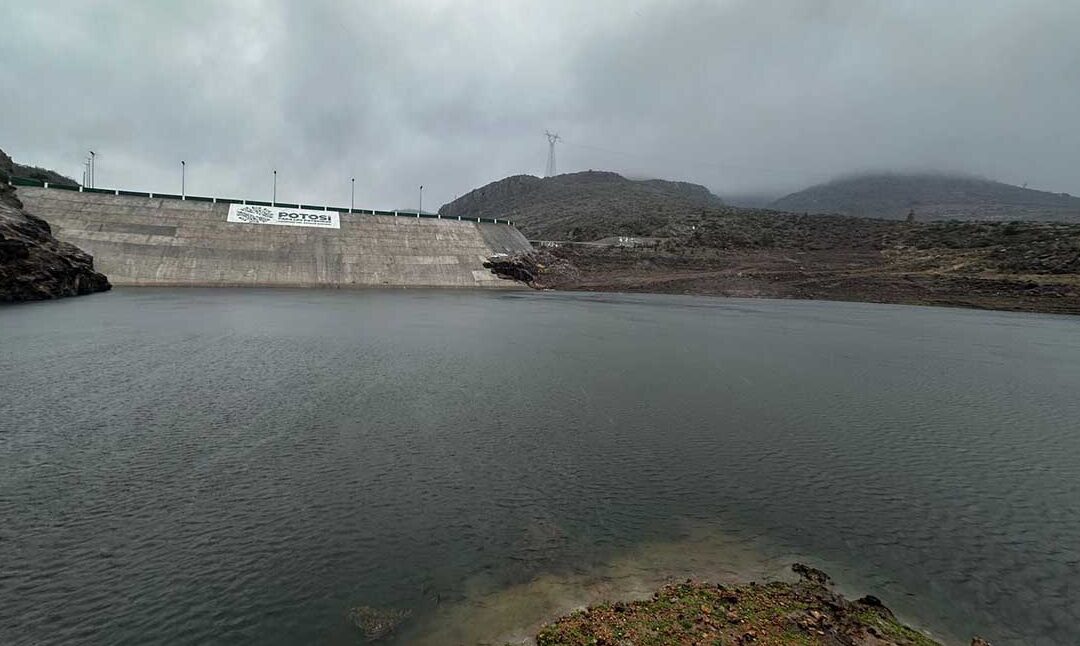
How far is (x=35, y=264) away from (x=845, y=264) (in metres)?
81.1

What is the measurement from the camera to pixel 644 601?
600cm

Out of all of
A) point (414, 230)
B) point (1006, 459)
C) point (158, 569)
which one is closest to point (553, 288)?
point (414, 230)

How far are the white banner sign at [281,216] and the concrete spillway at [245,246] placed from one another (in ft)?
2.87

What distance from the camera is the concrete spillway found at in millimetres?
53719

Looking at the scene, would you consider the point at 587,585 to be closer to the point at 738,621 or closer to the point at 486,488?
the point at 738,621

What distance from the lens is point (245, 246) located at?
2382 inches

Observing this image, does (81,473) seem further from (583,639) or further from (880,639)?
(880,639)

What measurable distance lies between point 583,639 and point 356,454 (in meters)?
6.71

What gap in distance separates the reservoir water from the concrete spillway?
37.5m

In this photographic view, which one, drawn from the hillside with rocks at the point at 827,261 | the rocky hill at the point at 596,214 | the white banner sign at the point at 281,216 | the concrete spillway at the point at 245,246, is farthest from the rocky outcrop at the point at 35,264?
the rocky hill at the point at 596,214

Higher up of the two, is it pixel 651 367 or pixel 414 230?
pixel 414 230

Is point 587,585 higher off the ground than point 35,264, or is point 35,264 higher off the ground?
point 35,264

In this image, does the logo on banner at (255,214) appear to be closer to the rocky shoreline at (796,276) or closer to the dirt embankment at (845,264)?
the rocky shoreline at (796,276)

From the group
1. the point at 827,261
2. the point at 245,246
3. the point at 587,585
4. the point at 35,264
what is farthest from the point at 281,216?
the point at 827,261
